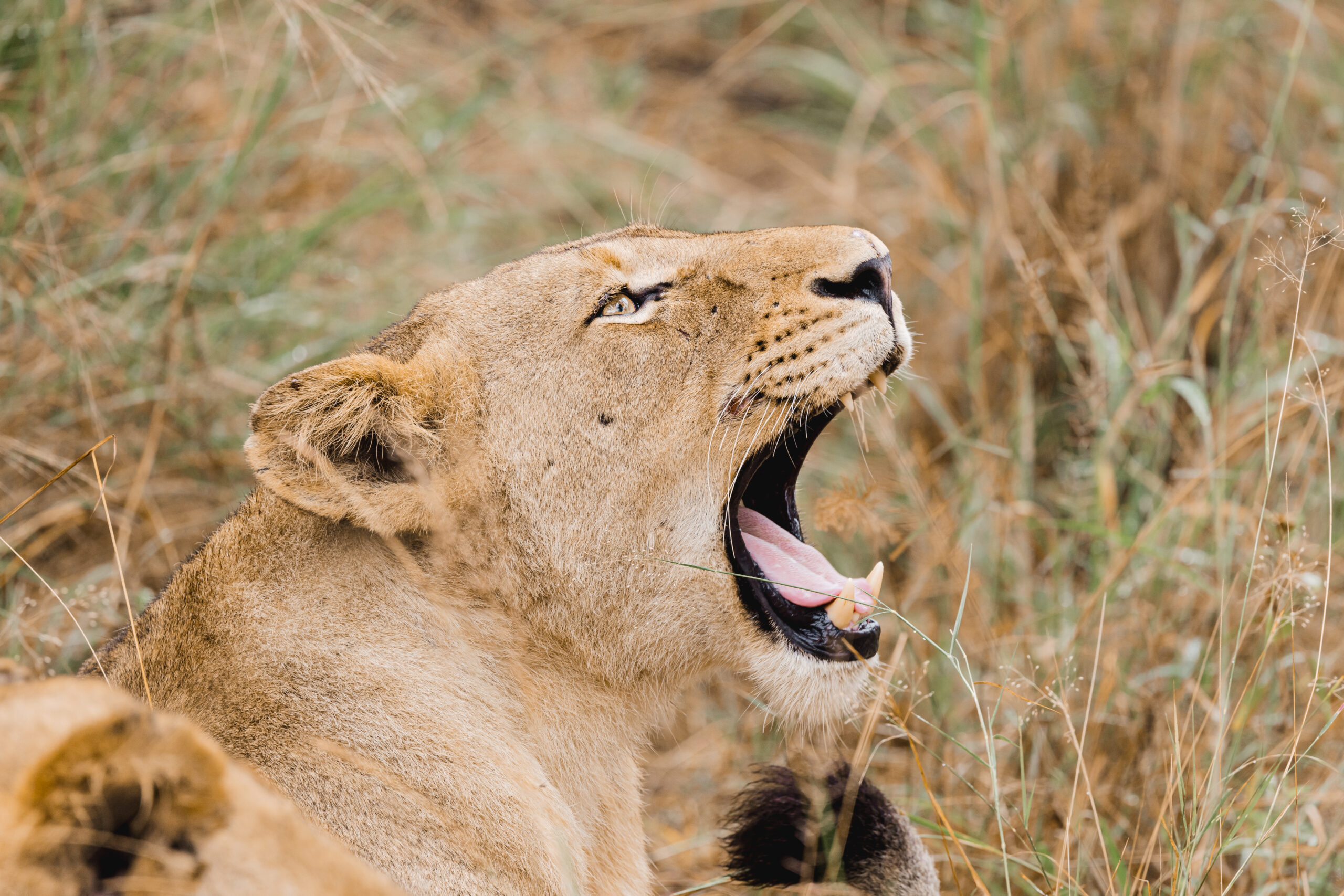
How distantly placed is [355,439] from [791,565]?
1.12 m

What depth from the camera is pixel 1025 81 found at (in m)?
6.26

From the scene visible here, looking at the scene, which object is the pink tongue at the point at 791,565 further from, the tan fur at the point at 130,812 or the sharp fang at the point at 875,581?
the tan fur at the point at 130,812

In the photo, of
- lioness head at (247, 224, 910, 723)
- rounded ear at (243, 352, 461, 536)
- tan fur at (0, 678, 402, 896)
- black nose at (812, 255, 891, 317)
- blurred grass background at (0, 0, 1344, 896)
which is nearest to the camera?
tan fur at (0, 678, 402, 896)

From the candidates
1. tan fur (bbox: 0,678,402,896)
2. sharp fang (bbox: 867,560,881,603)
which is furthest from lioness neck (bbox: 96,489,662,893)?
tan fur (bbox: 0,678,402,896)

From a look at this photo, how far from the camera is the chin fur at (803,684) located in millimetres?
2965

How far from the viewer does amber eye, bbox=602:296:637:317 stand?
9.93 ft

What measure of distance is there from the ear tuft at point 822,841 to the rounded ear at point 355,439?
3.55ft

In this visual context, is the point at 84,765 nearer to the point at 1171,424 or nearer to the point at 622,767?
the point at 622,767

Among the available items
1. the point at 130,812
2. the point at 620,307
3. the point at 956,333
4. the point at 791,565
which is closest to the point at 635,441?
the point at 620,307

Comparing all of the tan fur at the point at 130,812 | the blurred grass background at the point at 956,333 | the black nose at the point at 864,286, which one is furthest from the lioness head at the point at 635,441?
the tan fur at the point at 130,812

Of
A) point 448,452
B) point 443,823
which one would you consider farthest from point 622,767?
point 448,452

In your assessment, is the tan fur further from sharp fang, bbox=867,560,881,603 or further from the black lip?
sharp fang, bbox=867,560,881,603

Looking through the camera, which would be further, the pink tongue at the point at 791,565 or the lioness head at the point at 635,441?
the pink tongue at the point at 791,565

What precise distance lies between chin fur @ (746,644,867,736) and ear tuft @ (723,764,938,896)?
0.56ft
